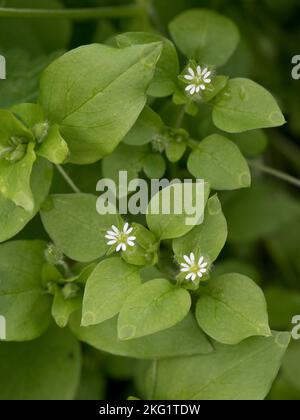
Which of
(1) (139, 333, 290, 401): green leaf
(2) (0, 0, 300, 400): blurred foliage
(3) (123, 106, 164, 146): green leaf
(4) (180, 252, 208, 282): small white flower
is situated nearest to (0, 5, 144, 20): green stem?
(2) (0, 0, 300, 400): blurred foliage

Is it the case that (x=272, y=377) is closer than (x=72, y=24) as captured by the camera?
Yes

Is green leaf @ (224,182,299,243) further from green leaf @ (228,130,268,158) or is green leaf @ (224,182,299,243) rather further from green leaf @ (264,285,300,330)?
green leaf @ (228,130,268,158)

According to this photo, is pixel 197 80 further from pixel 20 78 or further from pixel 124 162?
pixel 20 78

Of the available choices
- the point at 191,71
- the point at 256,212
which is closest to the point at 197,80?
the point at 191,71

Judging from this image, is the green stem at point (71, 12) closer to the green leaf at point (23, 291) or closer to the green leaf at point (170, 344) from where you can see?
the green leaf at point (23, 291)

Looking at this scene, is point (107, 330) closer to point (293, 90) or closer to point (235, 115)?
point (235, 115)

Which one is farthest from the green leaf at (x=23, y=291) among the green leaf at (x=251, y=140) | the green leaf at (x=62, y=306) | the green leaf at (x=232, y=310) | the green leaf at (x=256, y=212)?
the green leaf at (x=256, y=212)

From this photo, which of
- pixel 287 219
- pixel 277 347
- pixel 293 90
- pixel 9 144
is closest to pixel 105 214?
pixel 9 144
